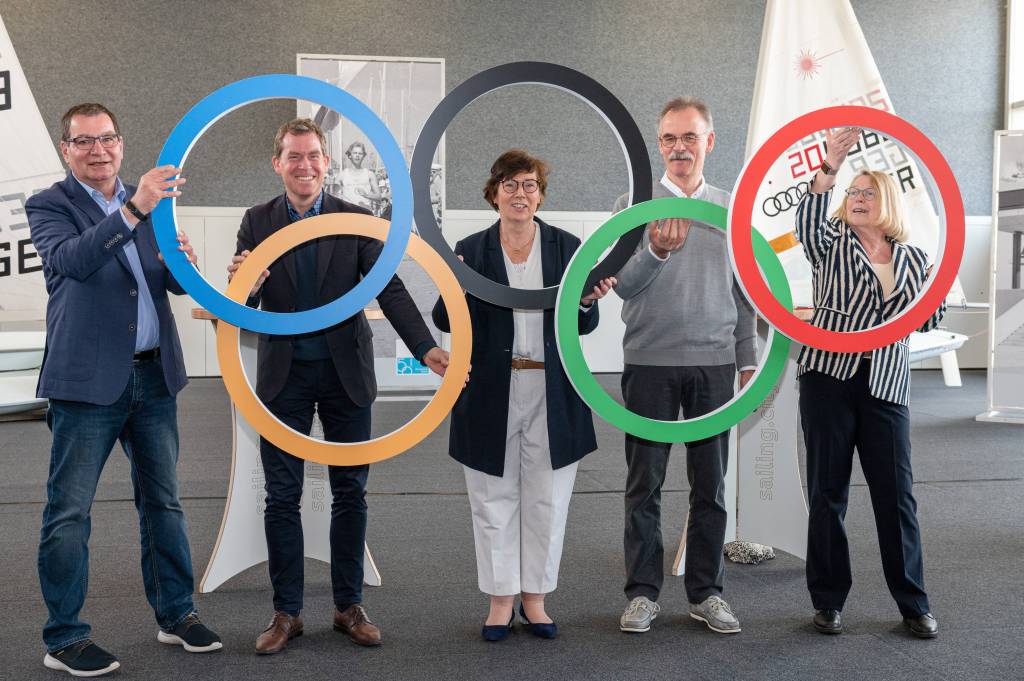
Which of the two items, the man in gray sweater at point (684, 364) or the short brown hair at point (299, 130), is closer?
the short brown hair at point (299, 130)

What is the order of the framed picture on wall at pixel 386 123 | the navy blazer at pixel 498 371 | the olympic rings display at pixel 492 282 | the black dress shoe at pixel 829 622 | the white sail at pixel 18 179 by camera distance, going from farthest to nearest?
the framed picture on wall at pixel 386 123, the white sail at pixel 18 179, the black dress shoe at pixel 829 622, the navy blazer at pixel 498 371, the olympic rings display at pixel 492 282

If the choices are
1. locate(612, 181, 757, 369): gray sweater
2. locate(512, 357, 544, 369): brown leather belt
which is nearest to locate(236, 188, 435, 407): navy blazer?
locate(512, 357, 544, 369): brown leather belt

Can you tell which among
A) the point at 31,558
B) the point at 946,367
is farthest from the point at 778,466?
the point at 946,367

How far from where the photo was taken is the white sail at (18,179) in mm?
5820

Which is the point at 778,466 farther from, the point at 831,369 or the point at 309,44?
the point at 309,44

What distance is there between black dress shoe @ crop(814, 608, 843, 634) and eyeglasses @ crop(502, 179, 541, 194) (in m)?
1.46

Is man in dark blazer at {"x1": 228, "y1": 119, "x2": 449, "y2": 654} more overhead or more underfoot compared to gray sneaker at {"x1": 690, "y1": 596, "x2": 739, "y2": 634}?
more overhead

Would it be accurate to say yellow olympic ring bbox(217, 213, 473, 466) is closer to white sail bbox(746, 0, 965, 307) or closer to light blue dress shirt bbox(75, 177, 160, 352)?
light blue dress shirt bbox(75, 177, 160, 352)

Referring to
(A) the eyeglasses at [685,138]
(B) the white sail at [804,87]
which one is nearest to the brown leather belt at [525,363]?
(A) the eyeglasses at [685,138]

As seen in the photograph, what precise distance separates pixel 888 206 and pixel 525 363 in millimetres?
1069

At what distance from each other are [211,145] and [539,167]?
6501mm

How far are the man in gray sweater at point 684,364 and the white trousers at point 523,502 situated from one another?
25cm

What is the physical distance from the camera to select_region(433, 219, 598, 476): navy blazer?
246 centimetres

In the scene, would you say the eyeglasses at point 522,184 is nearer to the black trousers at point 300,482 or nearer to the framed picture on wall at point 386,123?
A: the black trousers at point 300,482
